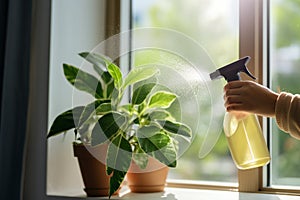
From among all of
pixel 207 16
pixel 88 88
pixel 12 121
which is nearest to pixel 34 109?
pixel 12 121

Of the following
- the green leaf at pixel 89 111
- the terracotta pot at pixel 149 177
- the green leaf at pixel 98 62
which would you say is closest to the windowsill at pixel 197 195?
the terracotta pot at pixel 149 177

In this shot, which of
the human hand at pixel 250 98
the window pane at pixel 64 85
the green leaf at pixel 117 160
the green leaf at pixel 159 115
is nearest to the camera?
the human hand at pixel 250 98

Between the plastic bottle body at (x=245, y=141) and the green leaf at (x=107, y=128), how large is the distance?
287 mm

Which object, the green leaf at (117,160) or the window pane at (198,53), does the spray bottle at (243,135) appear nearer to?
the window pane at (198,53)

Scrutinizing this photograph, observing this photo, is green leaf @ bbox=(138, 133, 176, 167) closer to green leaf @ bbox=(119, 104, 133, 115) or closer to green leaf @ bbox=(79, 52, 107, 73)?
green leaf @ bbox=(119, 104, 133, 115)

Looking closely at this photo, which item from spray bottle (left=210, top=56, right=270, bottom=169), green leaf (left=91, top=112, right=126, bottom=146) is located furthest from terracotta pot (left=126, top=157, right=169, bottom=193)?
spray bottle (left=210, top=56, right=270, bottom=169)

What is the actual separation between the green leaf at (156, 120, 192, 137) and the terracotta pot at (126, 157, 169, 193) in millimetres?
103

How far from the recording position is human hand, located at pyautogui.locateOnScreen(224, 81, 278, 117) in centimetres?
122

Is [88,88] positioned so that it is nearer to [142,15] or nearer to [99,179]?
[99,179]

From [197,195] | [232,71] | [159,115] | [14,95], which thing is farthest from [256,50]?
[14,95]

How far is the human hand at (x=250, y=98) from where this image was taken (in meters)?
1.22

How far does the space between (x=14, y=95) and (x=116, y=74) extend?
1.05ft

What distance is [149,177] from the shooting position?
4.80 ft

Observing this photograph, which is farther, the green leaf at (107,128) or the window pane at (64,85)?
the window pane at (64,85)
